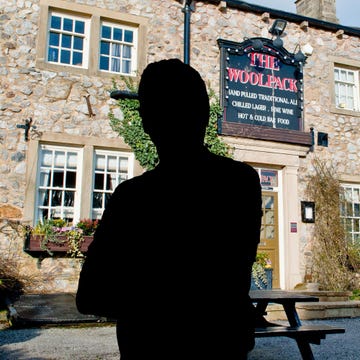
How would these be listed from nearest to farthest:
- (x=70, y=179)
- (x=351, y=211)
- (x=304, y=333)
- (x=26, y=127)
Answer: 1. (x=304, y=333)
2. (x=26, y=127)
3. (x=70, y=179)
4. (x=351, y=211)

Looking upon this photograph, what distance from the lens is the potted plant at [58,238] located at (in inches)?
287

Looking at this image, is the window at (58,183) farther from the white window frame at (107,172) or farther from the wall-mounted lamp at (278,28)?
the wall-mounted lamp at (278,28)

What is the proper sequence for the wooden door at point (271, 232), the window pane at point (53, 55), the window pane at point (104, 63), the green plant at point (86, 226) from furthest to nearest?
the wooden door at point (271, 232)
the window pane at point (104, 63)
the window pane at point (53, 55)
the green plant at point (86, 226)


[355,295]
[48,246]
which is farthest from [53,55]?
[355,295]

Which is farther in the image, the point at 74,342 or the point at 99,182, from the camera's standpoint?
the point at 99,182

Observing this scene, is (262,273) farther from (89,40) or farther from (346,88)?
(89,40)

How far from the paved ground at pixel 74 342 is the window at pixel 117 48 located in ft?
15.8

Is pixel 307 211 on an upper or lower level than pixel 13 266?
upper

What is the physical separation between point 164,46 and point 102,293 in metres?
8.63

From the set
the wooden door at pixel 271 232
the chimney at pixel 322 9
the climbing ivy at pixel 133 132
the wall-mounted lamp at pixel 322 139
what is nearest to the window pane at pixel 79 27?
the climbing ivy at pixel 133 132

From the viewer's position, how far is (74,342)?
4.68m

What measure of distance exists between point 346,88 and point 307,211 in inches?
140

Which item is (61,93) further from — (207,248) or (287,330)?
(207,248)

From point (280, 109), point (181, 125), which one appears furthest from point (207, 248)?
point (280, 109)
